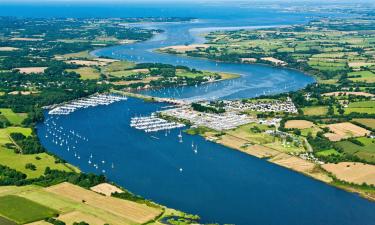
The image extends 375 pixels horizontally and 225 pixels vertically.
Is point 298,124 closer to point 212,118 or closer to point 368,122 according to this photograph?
point 368,122

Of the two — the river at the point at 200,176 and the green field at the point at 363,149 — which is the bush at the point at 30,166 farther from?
the green field at the point at 363,149

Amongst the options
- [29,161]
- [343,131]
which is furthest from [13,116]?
[343,131]

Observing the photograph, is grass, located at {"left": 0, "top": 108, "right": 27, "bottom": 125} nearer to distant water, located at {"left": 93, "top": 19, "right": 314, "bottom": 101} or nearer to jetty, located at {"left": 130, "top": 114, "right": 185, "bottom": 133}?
jetty, located at {"left": 130, "top": 114, "right": 185, "bottom": 133}

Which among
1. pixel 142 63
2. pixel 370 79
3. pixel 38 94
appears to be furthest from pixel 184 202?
pixel 142 63

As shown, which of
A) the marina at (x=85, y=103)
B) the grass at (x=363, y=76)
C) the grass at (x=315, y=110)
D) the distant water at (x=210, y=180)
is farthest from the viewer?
the grass at (x=363, y=76)

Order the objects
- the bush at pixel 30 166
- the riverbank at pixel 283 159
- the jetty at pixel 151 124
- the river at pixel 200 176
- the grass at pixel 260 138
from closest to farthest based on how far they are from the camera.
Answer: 1. the river at pixel 200 176
2. the riverbank at pixel 283 159
3. the bush at pixel 30 166
4. the grass at pixel 260 138
5. the jetty at pixel 151 124

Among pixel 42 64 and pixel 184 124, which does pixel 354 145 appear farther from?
pixel 42 64

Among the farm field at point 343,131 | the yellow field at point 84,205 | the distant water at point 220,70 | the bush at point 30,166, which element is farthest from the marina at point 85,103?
the farm field at point 343,131

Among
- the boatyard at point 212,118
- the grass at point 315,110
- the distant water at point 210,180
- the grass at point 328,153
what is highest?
the grass at point 315,110
